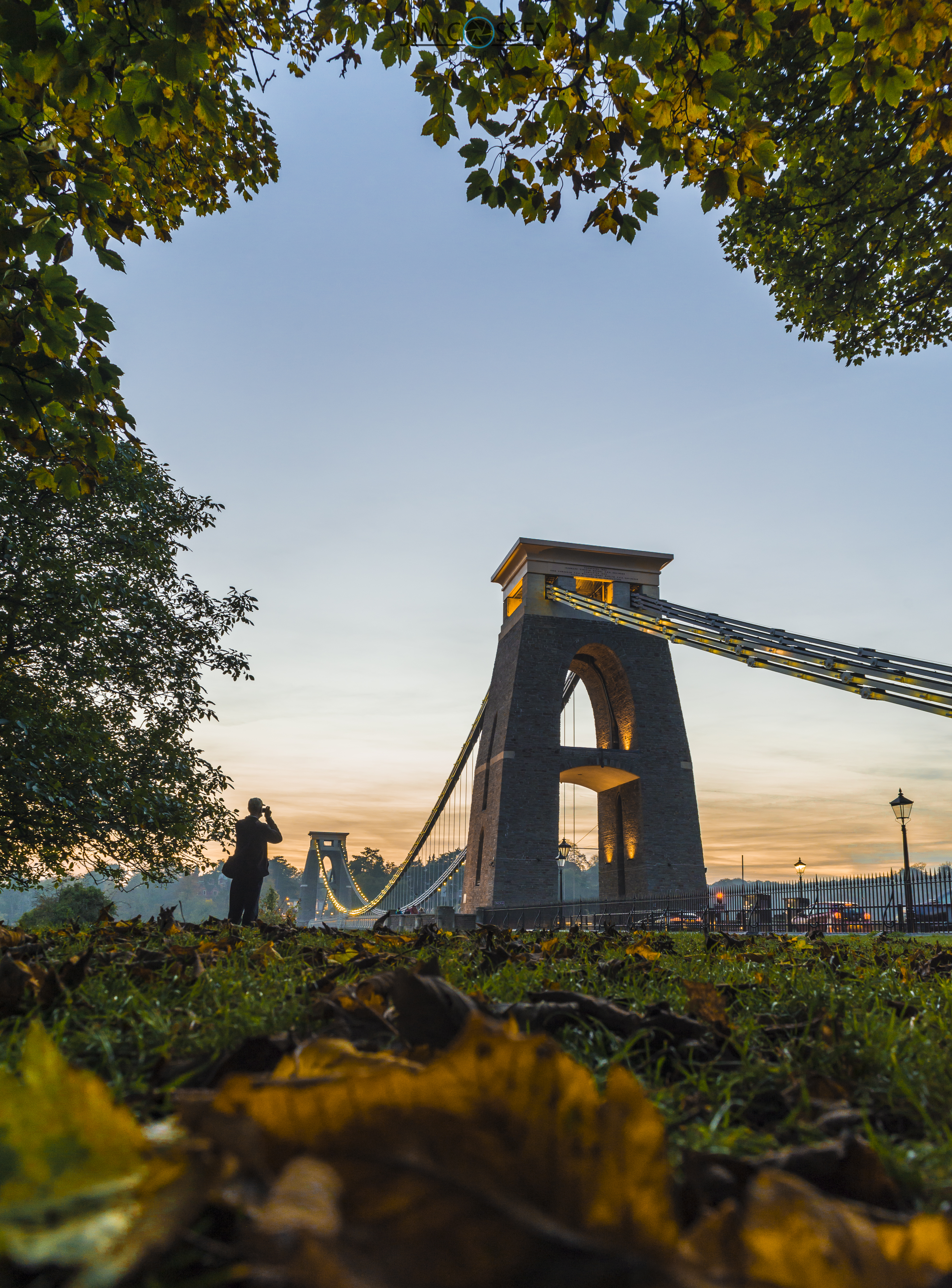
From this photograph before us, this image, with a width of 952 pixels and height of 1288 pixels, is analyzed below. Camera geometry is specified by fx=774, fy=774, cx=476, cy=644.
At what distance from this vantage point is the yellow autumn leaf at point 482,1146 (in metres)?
0.41

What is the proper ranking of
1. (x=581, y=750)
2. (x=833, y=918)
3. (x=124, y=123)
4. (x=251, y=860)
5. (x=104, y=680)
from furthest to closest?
(x=581, y=750) → (x=833, y=918) → (x=104, y=680) → (x=251, y=860) → (x=124, y=123)

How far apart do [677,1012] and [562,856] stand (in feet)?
82.6

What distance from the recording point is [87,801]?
27.9ft

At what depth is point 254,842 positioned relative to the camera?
8.17 meters

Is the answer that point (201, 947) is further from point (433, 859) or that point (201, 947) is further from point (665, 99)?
point (433, 859)

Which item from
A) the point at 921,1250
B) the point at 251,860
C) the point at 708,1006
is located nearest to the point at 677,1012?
the point at 708,1006

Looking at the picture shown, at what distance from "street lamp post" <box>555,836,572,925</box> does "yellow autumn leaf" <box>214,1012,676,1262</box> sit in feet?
74.7

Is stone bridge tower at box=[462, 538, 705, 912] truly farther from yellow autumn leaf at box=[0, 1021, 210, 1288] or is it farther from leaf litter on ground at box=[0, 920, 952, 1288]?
yellow autumn leaf at box=[0, 1021, 210, 1288]

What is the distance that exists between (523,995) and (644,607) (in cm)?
2542

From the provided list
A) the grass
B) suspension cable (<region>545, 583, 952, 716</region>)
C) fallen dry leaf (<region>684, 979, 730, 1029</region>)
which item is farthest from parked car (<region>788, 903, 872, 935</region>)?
fallen dry leaf (<region>684, 979, 730, 1029</region>)

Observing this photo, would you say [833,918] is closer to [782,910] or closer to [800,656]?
[782,910]

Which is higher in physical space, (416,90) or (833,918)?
(416,90)

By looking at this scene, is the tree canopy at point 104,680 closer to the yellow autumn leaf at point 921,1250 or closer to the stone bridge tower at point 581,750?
the yellow autumn leaf at point 921,1250

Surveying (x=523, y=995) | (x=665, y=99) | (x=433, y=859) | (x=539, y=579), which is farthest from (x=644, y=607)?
(x=523, y=995)
